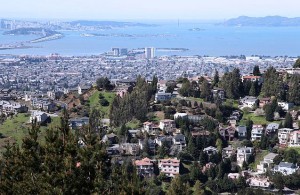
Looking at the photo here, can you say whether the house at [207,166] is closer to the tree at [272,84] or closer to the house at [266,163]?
the house at [266,163]

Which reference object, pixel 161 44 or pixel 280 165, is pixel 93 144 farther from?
pixel 161 44

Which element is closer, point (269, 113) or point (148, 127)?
point (148, 127)

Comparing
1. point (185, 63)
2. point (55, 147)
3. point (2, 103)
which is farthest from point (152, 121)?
point (185, 63)

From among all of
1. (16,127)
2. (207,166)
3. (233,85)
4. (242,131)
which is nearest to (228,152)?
(242,131)

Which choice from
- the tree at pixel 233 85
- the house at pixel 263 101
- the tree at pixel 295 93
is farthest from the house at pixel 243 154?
the tree at pixel 233 85

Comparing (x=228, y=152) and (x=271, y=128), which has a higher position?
(x=271, y=128)

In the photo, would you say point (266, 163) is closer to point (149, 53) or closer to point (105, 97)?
point (105, 97)

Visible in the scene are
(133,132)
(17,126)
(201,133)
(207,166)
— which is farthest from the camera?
(17,126)
